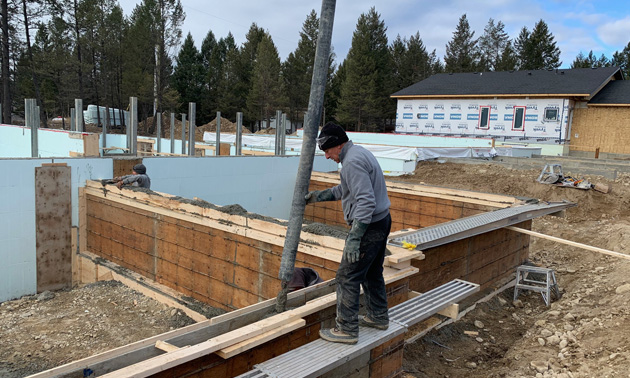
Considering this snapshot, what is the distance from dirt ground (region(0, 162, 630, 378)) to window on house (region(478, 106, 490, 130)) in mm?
19469

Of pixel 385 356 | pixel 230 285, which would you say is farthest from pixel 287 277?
pixel 230 285

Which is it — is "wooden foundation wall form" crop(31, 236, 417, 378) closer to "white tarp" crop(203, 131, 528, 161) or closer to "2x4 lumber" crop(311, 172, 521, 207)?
"2x4 lumber" crop(311, 172, 521, 207)

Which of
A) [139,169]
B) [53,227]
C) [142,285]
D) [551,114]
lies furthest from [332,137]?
[551,114]

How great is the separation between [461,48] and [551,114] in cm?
2326

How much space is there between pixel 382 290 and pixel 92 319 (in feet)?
16.3

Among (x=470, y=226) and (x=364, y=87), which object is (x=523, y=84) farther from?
(x=470, y=226)

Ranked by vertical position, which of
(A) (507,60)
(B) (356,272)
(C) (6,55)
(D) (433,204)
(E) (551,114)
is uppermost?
(A) (507,60)

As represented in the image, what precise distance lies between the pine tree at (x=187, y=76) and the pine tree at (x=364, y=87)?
45.7 ft

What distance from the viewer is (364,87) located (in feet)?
123

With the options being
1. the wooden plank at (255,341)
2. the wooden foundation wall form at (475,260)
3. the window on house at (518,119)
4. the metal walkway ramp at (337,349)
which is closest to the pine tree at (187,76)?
the window on house at (518,119)

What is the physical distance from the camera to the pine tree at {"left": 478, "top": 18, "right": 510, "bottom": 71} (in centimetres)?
4919

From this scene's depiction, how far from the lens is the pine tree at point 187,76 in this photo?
137 ft

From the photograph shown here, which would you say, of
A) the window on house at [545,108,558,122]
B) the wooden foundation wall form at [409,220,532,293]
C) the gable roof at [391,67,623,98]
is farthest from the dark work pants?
the window on house at [545,108,558,122]

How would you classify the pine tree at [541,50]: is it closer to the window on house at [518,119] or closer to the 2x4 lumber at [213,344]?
the window on house at [518,119]
